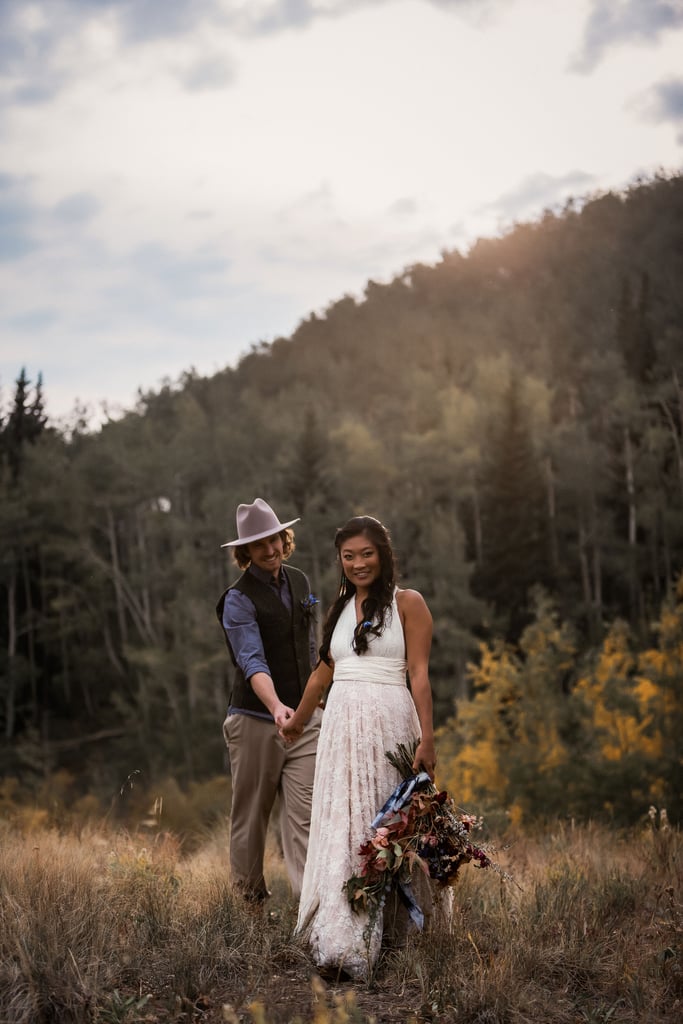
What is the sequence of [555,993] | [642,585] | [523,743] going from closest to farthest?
[555,993] < [523,743] < [642,585]

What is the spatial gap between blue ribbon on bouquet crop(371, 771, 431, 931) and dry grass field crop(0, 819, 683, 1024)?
13 centimetres

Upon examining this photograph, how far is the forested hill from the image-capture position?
4238 centimetres

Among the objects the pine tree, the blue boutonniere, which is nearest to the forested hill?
the pine tree

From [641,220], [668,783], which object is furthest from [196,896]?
[641,220]

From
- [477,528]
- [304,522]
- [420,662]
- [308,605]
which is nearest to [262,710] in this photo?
[308,605]

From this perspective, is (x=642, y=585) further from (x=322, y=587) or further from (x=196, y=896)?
(x=196, y=896)

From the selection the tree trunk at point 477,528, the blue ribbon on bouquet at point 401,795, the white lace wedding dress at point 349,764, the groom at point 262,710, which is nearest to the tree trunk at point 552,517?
the tree trunk at point 477,528

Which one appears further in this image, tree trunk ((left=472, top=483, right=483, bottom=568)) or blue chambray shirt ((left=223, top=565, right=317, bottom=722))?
tree trunk ((left=472, top=483, right=483, bottom=568))

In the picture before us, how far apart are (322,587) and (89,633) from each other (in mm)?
14832

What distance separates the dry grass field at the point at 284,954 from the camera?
368 cm

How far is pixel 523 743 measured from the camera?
32219 mm

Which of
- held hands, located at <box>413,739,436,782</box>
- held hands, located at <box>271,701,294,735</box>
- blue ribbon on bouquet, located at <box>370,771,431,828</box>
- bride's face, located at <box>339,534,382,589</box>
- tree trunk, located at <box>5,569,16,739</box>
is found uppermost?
bride's face, located at <box>339,534,382,589</box>

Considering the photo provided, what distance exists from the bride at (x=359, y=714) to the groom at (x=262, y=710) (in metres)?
0.53

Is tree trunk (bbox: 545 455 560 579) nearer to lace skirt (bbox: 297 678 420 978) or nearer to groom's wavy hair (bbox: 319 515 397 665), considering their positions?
groom's wavy hair (bbox: 319 515 397 665)
